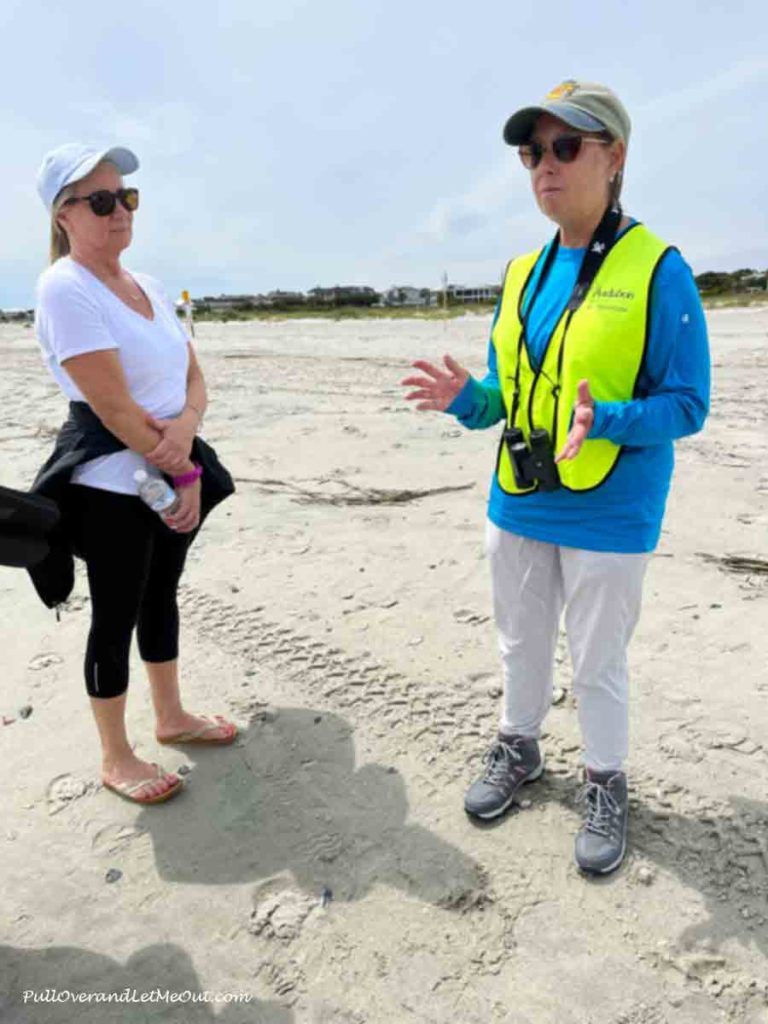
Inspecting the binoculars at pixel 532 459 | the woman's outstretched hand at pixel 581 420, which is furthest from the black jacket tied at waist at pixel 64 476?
the woman's outstretched hand at pixel 581 420

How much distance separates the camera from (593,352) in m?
2.00

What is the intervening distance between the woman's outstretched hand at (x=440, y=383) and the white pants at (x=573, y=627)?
46 cm

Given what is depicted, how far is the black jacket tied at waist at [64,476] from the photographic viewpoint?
93.7 inches

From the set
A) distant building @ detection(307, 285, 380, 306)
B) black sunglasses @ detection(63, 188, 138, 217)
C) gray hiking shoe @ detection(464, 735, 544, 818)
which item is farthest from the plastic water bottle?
distant building @ detection(307, 285, 380, 306)

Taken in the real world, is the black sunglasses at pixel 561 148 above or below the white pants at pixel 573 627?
above

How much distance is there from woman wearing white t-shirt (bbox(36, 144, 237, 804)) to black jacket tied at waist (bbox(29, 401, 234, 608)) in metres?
0.01

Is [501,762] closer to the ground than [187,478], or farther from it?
closer to the ground

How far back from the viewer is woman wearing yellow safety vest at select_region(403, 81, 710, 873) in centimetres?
194

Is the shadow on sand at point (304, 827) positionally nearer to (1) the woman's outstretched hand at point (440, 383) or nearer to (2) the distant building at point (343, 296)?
(1) the woman's outstretched hand at point (440, 383)

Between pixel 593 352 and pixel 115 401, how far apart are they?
145 cm

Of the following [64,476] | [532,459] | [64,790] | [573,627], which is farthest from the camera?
[64,790]

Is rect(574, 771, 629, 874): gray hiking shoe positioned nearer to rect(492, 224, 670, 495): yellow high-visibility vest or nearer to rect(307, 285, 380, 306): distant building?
rect(492, 224, 670, 495): yellow high-visibility vest

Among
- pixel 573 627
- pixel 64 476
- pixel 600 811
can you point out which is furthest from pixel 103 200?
pixel 600 811

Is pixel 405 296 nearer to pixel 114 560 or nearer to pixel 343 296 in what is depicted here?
pixel 343 296
